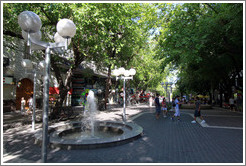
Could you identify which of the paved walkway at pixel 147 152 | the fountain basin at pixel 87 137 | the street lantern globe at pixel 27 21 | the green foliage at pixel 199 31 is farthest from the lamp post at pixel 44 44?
the green foliage at pixel 199 31

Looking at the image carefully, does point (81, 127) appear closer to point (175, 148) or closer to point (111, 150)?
point (111, 150)

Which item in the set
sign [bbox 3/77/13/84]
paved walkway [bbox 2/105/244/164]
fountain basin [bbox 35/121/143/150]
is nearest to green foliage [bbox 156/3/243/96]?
paved walkway [bbox 2/105/244/164]

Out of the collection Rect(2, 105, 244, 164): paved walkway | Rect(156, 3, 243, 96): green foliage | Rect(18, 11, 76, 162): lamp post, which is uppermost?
Rect(156, 3, 243, 96): green foliage

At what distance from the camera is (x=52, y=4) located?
8266mm

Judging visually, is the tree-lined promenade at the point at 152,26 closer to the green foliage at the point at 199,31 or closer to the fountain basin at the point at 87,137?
the green foliage at the point at 199,31

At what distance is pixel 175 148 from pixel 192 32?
314 inches

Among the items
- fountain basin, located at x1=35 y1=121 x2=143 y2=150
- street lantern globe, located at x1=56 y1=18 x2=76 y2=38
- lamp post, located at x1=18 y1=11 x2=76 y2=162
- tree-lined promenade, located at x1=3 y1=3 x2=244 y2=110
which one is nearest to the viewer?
lamp post, located at x1=18 y1=11 x2=76 y2=162

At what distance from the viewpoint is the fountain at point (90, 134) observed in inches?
212

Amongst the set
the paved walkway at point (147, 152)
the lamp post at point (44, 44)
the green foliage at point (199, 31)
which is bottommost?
the paved walkway at point (147, 152)

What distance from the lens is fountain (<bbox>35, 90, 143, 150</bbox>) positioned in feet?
17.7

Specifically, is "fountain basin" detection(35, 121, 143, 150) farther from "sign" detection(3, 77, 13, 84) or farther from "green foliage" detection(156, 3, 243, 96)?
"sign" detection(3, 77, 13, 84)

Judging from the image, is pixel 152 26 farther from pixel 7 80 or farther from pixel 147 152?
pixel 7 80

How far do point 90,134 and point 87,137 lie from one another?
2.29 feet

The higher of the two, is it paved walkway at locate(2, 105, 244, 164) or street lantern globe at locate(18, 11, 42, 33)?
street lantern globe at locate(18, 11, 42, 33)
